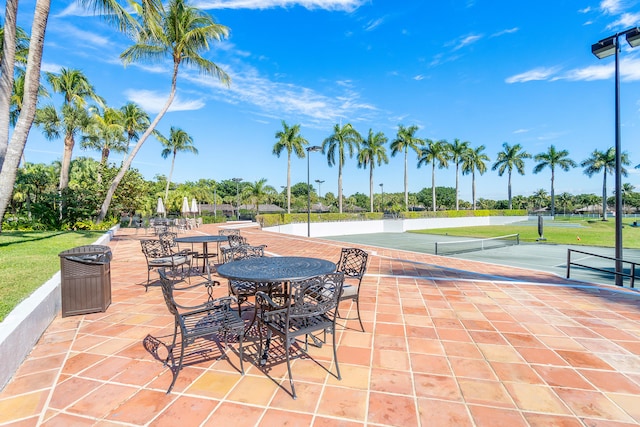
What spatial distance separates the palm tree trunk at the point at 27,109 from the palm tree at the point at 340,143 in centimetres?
2858

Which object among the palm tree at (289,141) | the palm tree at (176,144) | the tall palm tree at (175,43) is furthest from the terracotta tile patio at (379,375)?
the palm tree at (176,144)

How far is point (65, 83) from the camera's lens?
19.2m

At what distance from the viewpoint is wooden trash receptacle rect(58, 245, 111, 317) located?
3801 millimetres

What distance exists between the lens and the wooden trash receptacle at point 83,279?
3801mm

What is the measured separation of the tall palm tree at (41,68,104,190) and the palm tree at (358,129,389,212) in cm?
2685

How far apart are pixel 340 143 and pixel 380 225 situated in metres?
10.6

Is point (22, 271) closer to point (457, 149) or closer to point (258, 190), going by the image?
point (258, 190)

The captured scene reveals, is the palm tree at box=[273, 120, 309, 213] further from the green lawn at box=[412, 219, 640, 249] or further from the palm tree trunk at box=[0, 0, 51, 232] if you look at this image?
the palm tree trunk at box=[0, 0, 51, 232]

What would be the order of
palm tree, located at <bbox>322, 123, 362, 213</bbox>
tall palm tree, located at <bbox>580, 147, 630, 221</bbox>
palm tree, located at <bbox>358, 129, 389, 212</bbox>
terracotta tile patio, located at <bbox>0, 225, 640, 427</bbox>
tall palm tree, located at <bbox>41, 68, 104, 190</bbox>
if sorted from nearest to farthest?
terracotta tile patio, located at <bbox>0, 225, 640, 427</bbox>, tall palm tree, located at <bbox>41, 68, 104, 190</bbox>, palm tree, located at <bbox>322, 123, 362, 213</bbox>, palm tree, located at <bbox>358, 129, 389, 212</bbox>, tall palm tree, located at <bbox>580, 147, 630, 221</bbox>

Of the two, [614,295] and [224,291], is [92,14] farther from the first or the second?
[614,295]

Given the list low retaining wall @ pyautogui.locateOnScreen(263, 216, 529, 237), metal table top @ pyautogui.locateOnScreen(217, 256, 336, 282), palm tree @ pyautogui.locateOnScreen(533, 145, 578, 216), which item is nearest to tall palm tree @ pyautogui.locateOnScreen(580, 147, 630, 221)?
palm tree @ pyautogui.locateOnScreen(533, 145, 578, 216)

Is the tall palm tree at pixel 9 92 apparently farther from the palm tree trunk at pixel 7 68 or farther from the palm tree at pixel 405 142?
the palm tree at pixel 405 142

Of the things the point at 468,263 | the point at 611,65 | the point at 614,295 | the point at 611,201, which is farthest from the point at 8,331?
the point at 611,201

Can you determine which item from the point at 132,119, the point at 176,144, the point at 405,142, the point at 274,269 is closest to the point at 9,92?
the point at 274,269
